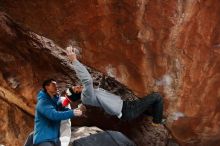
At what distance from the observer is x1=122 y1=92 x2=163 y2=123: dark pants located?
20.0ft

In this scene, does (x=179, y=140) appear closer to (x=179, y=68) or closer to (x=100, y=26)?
(x=179, y=68)

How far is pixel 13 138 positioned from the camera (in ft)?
24.8

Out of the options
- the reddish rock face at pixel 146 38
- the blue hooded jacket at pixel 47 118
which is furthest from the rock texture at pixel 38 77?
the blue hooded jacket at pixel 47 118

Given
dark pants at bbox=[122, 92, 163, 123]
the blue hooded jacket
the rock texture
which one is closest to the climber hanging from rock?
dark pants at bbox=[122, 92, 163, 123]

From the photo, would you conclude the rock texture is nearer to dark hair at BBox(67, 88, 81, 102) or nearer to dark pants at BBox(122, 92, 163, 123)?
dark pants at BBox(122, 92, 163, 123)

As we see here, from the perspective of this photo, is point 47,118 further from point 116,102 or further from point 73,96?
point 116,102

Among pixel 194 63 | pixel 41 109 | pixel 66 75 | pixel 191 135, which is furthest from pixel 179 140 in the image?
pixel 41 109

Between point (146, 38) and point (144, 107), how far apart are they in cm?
91

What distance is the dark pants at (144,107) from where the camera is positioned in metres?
6.10

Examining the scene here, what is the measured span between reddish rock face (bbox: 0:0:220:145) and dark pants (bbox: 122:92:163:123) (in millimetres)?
442

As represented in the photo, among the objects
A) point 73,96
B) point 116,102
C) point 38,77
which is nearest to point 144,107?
point 116,102

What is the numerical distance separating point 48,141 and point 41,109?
1.34 feet

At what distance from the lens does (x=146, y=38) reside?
6.35m

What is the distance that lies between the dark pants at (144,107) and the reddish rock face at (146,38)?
A: 442 millimetres
